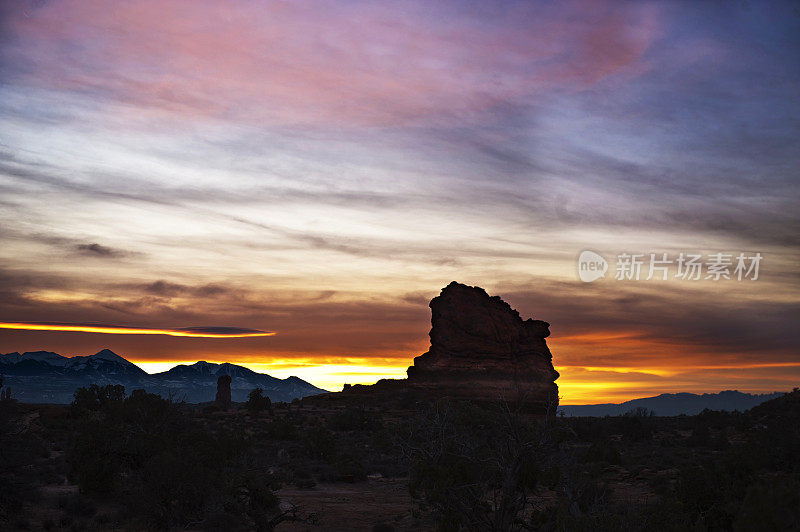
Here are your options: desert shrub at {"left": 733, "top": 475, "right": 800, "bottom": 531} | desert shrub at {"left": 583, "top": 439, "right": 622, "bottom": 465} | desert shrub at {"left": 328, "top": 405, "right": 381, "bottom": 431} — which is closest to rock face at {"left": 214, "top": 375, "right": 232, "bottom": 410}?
desert shrub at {"left": 328, "top": 405, "right": 381, "bottom": 431}

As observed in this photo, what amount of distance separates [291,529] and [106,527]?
236 inches

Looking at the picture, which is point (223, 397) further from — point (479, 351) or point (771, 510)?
point (771, 510)

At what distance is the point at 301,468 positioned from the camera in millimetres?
36281

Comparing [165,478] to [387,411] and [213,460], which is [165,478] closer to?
[213,460]

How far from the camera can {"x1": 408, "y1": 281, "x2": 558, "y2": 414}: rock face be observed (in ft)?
253

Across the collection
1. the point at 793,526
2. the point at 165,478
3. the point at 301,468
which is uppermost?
the point at 793,526

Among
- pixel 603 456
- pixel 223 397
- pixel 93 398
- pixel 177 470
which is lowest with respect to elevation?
pixel 223 397

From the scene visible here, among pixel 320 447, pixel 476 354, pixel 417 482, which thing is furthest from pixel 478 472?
pixel 476 354

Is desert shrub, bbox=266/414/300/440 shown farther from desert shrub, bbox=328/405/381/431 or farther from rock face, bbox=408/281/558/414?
rock face, bbox=408/281/558/414

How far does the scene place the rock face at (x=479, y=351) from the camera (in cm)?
7719

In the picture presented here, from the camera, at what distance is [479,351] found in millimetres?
79750

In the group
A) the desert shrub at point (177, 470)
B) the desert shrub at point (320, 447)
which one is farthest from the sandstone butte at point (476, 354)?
the desert shrub at point (177, 470)

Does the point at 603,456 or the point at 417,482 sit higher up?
the point at 417,482

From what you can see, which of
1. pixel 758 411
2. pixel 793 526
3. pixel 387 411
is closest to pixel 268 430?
pixel 387 411
